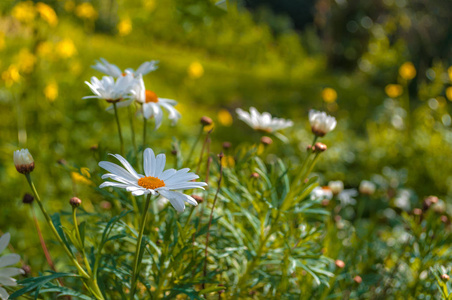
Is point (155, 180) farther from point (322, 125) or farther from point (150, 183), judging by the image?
point (322, 125)

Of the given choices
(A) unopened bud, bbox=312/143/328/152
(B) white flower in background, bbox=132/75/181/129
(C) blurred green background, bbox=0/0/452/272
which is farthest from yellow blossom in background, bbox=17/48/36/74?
(A) unopened bud, bbox=312/143/328/152

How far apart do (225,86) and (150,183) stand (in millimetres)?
5282

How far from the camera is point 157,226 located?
107 cm

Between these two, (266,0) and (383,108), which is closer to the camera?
(383,108)

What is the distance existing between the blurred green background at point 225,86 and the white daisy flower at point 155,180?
254 mm

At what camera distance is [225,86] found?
593 centimetres

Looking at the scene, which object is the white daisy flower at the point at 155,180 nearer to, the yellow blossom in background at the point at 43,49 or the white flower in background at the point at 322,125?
the white flower in background at the point at 322,125

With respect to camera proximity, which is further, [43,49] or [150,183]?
[43,49]

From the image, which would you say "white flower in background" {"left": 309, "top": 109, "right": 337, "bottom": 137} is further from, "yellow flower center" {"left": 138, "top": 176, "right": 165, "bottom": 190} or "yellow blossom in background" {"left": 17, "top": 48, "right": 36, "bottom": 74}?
"yellow blossom in background" {"left": 17, "top": 48, "right": 36, "bottom": 74}

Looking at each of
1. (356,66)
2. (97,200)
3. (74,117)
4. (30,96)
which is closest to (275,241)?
(97,200)

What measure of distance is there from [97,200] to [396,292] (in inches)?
78.4

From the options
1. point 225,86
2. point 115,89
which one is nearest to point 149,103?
point 115,89

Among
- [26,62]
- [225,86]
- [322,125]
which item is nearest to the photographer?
[322,125]

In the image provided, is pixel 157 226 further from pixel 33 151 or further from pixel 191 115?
pixel 191 115
